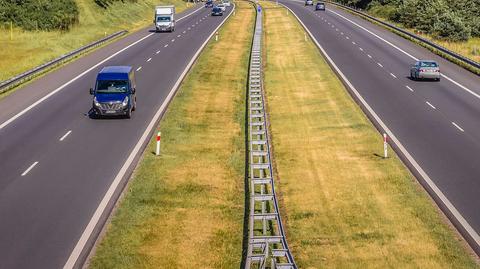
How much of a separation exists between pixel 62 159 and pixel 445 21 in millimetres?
60442

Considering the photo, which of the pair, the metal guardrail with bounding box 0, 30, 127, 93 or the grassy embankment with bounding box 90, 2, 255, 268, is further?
the metal guardrail with bounding box 0, 30, 127, 93

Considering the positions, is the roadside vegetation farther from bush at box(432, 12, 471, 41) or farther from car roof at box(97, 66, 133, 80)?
car roof at box(97, 66, 133, 80)

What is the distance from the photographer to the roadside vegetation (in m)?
71.8

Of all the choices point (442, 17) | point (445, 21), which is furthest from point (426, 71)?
point (442, 17)

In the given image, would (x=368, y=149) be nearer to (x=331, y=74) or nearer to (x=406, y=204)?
(x=406, y=204)

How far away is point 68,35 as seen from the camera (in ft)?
214

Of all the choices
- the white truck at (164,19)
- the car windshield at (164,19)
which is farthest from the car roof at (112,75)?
the car windshield at (164,19)

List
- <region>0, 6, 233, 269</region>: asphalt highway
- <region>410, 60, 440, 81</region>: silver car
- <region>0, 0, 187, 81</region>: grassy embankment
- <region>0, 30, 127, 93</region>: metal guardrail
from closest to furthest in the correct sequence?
<region>0, 6, 233, 269</region>: asphalt highway, <region>0, 30, 127, 93</region>: metal guardrail, <region>410, 60, 440, 81</region>: silver car, <region>0, 0, 187, 81</region>: grassy embankment

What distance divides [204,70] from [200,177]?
24.9 meters

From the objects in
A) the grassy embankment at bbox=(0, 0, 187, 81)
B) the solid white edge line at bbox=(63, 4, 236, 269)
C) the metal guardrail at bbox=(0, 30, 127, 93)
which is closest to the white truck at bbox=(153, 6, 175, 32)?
the grassy embankment at bbox=(0, 0, 187, 81)

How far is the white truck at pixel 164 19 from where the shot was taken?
244 ft

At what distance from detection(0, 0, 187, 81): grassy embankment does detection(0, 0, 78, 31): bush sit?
1.19 metres

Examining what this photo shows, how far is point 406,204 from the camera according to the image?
20453 mm

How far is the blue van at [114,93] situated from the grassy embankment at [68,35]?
14.4 metres
